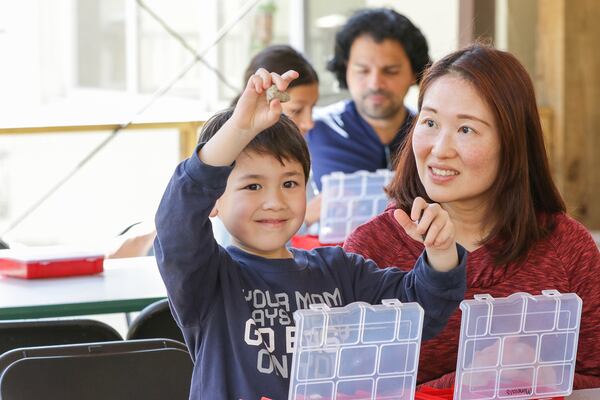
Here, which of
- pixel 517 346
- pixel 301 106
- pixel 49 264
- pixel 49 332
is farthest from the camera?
pixel 301 106

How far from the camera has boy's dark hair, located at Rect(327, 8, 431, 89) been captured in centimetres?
354

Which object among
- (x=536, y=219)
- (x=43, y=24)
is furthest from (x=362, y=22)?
(x=43, y=24)

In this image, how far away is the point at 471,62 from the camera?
1745mm

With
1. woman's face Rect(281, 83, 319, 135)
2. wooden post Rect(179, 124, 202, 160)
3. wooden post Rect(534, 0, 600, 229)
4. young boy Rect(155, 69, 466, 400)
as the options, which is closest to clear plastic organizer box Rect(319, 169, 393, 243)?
woman's face Rect(281, 83, 319, 135)

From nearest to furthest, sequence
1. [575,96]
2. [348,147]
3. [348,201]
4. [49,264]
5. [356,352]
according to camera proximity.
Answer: [356,352] < [49,264] < [348,201] < [348,147] < [575,96]

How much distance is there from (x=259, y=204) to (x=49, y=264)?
1.04 metres

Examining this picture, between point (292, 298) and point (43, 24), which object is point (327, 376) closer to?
point (292, 298)

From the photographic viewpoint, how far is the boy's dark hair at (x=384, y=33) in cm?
354

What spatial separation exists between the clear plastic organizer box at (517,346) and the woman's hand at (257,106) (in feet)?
1.01

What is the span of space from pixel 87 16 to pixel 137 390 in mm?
5606

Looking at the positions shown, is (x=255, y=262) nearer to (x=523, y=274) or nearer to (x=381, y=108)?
(x=523, y=274)

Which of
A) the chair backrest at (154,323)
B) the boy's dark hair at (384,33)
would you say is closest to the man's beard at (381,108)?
the boy's dark hair at (384,33)

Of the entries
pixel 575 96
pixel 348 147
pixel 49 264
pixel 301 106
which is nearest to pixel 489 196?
pixel 49 264

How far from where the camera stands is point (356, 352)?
1.21 meters
